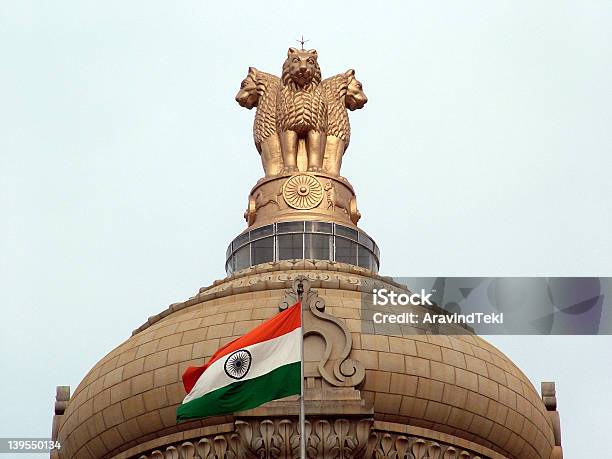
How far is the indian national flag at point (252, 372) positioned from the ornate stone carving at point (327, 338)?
108 inches

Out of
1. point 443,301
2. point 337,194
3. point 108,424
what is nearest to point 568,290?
point 443,301

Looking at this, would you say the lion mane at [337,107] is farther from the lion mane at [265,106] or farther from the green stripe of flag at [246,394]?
the green stripe of flag at [246,394]

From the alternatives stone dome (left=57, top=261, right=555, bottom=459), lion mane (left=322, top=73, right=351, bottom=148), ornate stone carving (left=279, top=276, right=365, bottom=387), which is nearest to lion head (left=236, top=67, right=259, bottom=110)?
lion mane (left=322, top=73, right=351, bottom=148)

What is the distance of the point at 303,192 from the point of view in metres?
66.1

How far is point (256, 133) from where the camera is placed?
68.4m

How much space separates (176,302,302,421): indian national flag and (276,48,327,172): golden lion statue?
1333 cm

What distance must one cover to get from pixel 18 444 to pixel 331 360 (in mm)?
8899

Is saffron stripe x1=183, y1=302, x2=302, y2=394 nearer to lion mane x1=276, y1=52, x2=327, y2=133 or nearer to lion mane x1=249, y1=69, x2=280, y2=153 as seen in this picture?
lion mane x1=276, y1=52, x2=327, y2=133

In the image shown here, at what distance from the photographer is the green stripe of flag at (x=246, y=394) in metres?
53.1

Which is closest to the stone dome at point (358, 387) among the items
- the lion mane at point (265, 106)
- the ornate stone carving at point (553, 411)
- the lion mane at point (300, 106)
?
the ornate stone carving at point (553, 411)

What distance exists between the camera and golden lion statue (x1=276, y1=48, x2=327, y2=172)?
67.5 meters

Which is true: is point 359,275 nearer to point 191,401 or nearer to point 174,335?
point 174,335

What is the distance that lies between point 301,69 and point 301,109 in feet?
3.59

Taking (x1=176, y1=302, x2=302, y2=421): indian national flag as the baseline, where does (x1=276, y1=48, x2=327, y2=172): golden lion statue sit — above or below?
above
